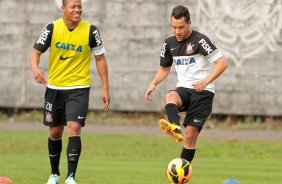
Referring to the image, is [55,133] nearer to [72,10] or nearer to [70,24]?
[70,24]

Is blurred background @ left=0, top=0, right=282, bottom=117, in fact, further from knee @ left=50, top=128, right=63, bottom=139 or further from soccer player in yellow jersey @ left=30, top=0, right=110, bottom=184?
soccer player in yellow jersey @ left=30, top=0, right=110, bottom=184

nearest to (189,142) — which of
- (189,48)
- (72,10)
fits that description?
(189,48)

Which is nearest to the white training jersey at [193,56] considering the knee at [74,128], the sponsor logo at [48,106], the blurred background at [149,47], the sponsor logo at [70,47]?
the sponsor logo at [70,47]

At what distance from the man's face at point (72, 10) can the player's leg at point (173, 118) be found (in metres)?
1.64

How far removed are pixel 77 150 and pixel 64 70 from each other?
42.7 inches

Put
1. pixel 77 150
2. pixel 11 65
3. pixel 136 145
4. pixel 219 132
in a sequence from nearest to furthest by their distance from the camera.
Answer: pixel 77 150
pixel 136 145
pixel 219 132
pixel 11 65

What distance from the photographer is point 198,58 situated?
503 inches

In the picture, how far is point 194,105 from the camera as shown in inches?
506

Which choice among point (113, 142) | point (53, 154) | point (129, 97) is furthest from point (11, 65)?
point (53, 154)

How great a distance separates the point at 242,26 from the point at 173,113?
41.2 ft

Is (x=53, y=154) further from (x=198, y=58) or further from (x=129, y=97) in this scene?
(x=129, y=97)

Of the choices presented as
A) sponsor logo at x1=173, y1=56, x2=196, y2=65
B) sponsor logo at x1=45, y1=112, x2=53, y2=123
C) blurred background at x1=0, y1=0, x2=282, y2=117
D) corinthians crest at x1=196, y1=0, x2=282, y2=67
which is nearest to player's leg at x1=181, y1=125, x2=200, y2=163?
sponsor logo at x1=173, y1=56, x2=196, y2=65

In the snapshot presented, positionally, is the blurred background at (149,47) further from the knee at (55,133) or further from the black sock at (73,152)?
the black sock at (73,152)

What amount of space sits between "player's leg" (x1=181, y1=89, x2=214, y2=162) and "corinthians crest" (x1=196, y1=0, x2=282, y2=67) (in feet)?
37.7
